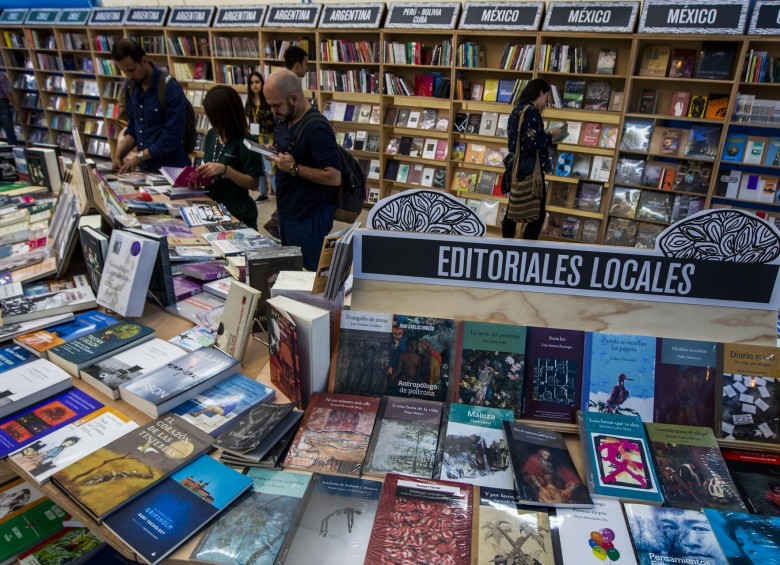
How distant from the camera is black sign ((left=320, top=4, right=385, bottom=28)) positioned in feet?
17.2

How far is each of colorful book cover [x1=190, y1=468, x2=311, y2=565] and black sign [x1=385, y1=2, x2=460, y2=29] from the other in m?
4.90

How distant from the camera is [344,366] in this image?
4.50 feet

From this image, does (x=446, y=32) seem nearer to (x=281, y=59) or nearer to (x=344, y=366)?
(x=281, y=59)

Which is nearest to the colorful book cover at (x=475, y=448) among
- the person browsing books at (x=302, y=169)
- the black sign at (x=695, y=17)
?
the person browsing books at (x=302, y=169)

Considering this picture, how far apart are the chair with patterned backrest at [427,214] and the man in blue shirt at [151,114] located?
2.87m

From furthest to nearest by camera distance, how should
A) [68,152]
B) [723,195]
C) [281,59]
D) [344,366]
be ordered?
[68,152]
[281,59]
[723,195]
[344,366]

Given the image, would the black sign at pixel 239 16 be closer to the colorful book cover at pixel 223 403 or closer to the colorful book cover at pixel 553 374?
the colorful book cover at pixel 223 403

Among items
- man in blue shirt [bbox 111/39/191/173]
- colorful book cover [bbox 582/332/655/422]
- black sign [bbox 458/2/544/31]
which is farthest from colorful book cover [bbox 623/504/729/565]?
black sign [bbox 458/2/544/31]

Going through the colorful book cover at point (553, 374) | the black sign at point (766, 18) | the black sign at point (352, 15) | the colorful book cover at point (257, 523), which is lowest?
the colorful book cover at point (257, 523)

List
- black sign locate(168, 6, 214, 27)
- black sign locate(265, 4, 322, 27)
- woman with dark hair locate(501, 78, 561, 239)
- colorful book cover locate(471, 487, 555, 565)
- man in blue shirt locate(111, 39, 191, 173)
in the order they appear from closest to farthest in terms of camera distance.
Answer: colorful book cover locate(471, 487, 555, 565), man in blue shirt locate(111, 39, 191, 173), woman with dark hair locate(501, 78, 561, 239), black sign locate(265, 4, 322, 27), black sign locate(168, 6, 214, 27)

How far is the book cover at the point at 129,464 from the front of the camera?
41.7 inches

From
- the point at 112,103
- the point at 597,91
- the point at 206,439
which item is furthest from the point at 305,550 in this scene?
the point at 112,103

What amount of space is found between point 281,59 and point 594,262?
5.83 metres

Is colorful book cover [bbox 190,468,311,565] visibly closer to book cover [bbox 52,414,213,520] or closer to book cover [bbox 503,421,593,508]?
book cover [bbox 52,414,213,520]
